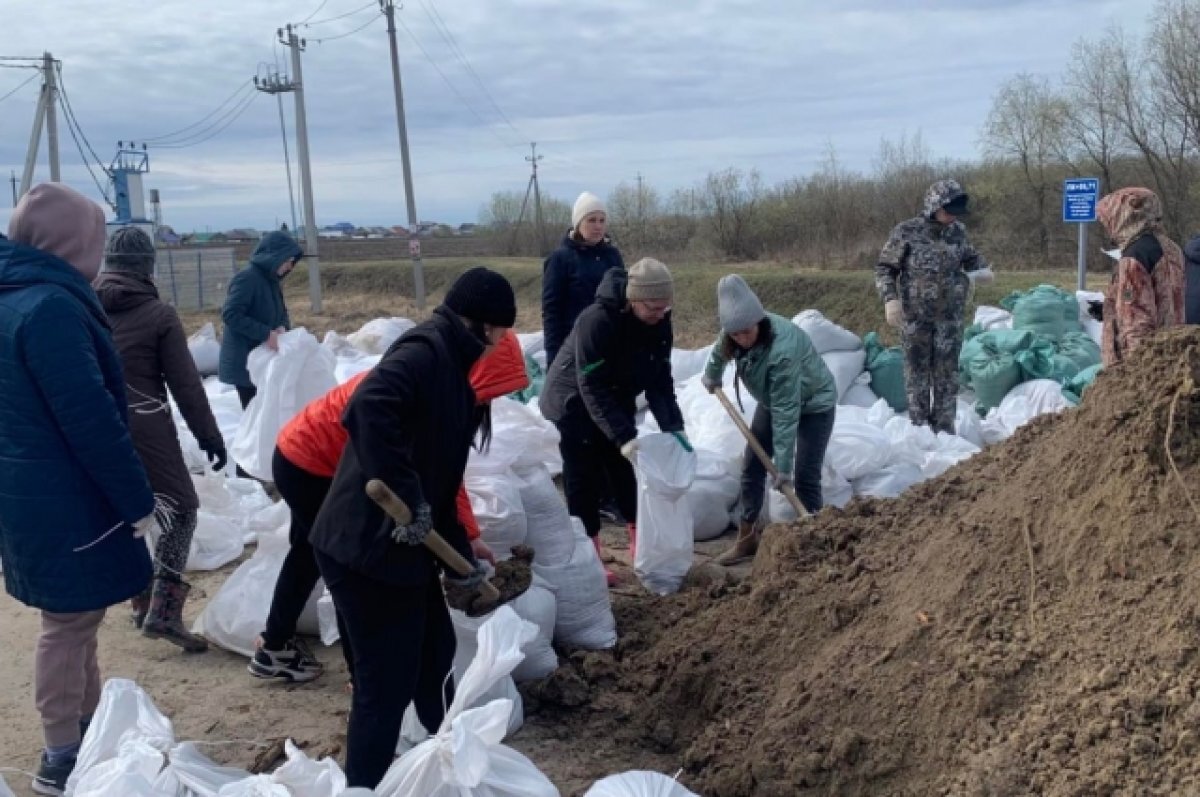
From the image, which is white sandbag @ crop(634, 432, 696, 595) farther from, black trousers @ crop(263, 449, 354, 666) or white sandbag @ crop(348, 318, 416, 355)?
white sandbag @ crop(348, 318, 416, 355)

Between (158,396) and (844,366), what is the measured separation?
15.1 ft

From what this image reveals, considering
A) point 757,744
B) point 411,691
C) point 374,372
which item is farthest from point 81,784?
point 757,744

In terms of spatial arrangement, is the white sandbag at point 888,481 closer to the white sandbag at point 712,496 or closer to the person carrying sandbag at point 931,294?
the white sandbag at point 712,496

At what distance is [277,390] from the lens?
5.45 metres

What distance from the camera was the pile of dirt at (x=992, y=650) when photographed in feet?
7.66

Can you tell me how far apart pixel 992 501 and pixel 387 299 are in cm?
2171

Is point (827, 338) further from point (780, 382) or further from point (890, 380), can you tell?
point (780, 382)

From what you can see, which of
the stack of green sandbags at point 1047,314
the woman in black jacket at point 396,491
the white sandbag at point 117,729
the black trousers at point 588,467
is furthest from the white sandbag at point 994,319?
the white sandbag at point 117,729

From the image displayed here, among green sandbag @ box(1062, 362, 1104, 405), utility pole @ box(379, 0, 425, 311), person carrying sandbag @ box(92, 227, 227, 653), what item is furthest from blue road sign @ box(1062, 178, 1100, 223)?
utility pole @ box(379, 0, 425, 311)

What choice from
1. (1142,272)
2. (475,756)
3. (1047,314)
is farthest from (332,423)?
(1047,314)

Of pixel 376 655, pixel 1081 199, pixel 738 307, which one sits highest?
pixel 1081 199

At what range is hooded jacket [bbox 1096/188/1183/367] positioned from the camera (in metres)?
4.67

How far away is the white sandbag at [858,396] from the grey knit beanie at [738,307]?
9.47ft

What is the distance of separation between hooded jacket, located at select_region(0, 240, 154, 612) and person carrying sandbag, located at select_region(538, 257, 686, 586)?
1.89 m
